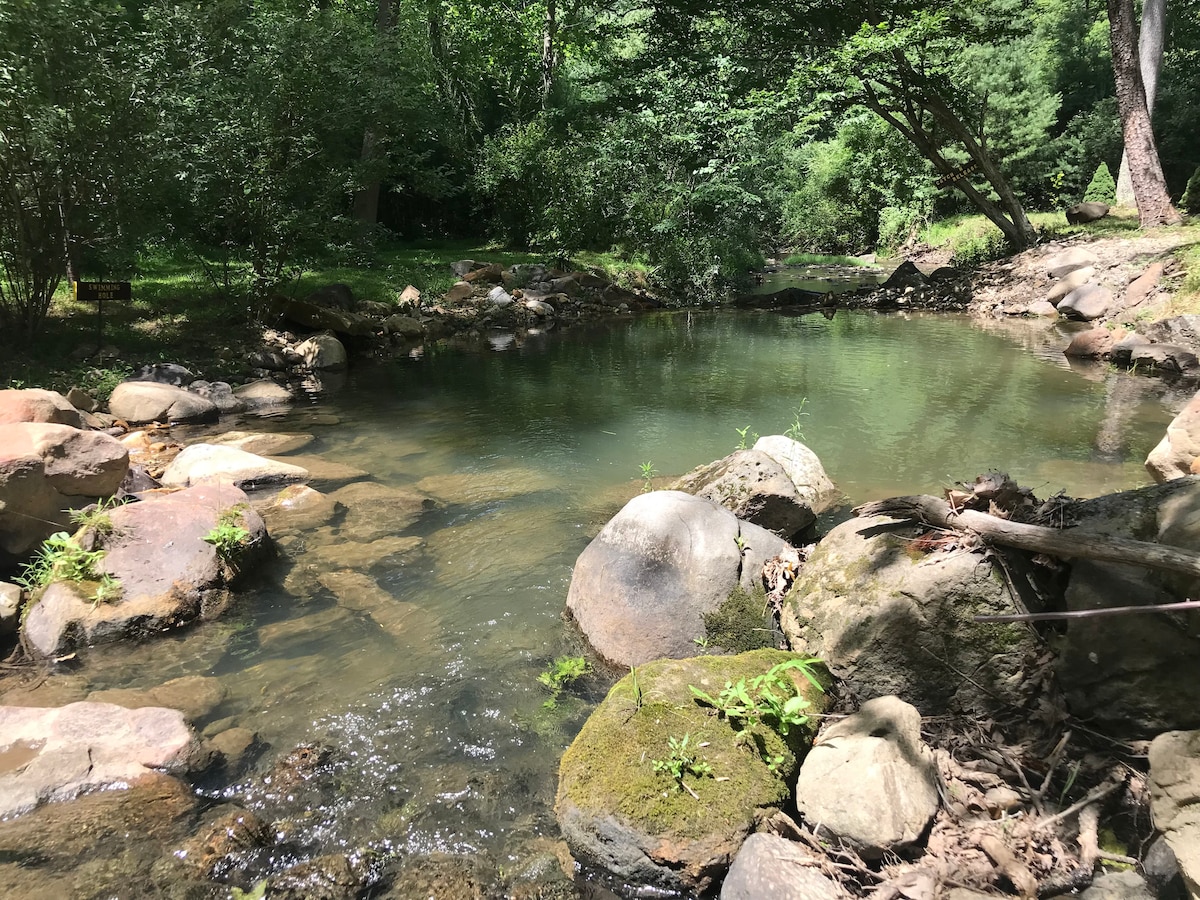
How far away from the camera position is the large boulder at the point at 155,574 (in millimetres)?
4516

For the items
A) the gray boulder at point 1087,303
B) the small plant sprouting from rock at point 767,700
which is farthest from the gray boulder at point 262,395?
the gray boulder at point 1087,303

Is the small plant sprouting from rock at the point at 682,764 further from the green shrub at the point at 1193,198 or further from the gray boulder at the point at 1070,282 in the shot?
the green shrub at the point at 1193,198

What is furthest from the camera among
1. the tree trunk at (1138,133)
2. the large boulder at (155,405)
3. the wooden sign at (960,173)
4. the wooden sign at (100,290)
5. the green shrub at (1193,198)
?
the wooden sign at (960,173)

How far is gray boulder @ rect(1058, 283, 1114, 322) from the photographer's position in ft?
50.1

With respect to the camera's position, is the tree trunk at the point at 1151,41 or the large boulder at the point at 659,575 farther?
the tree trunk at the point at 1151,41

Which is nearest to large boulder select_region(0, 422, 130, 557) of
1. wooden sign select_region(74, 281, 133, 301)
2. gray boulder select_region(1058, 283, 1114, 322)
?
wooden sign select_region(74, 281, 133, 301)

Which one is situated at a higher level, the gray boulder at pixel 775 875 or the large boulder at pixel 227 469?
the large boulder at pixel 227 469

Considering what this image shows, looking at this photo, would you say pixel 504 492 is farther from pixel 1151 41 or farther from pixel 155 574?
pixel 1151 41

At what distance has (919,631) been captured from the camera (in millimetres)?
3537

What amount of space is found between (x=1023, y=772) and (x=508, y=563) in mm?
3681

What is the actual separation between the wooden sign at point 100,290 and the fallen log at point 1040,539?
10.7 meters

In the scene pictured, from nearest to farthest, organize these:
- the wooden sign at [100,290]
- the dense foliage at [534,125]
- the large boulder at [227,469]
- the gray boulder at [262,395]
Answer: the large boulder at [227,469], the dense foliage at [534,125], the wooden sign at [100,290], the gray boulder at [262,395]

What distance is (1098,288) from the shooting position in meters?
15.6

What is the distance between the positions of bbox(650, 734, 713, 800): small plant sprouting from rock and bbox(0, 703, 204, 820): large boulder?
2.30 metres
